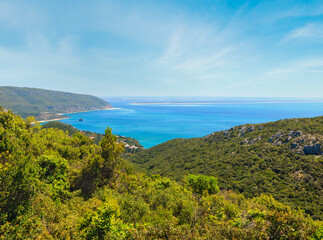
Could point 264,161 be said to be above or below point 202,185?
below

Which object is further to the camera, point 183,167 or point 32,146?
point 183,167

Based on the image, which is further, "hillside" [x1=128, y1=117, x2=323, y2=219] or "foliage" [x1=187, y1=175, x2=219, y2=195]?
"hillside" [x1=128, y1=117, x2=323, y2=219]

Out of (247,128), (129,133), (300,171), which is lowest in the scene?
(129,133)

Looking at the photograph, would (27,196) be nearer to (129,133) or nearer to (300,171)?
(300,171)

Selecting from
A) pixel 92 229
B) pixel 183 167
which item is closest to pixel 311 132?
pixel 183 167

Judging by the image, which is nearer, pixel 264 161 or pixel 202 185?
pixel 202 185

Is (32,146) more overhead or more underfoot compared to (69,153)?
more overhead

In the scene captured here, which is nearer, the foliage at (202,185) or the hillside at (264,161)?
the foliage at (202,185)

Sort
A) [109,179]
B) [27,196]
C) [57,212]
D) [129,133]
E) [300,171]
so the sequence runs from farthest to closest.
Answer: [129,133] → [300,171] → [109,179] → [57,212] → [27,196]
